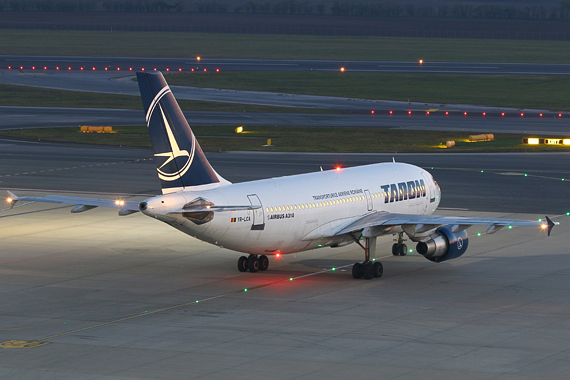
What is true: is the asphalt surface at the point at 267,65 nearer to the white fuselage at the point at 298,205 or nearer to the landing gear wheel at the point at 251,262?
the white fuselage at the point at 298,205

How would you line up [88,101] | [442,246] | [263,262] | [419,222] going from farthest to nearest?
[88,101] < [263,262] < [442,246] < [419,222]

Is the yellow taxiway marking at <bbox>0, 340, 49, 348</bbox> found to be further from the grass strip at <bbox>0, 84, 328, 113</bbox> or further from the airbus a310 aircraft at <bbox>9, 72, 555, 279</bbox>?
the grass strip at <bbox>0, 84, 328, 113</bbox>

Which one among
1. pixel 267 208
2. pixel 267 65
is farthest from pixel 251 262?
pixel 267 65

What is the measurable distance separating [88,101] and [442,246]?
92.4 m

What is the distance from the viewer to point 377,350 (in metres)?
28.1

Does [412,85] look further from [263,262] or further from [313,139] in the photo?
[263,262]

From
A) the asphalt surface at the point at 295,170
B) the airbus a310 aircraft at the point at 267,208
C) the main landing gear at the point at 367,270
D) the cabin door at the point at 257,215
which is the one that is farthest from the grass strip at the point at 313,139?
the cabin door at the point at 257,215

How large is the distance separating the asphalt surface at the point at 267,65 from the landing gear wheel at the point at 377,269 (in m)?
124

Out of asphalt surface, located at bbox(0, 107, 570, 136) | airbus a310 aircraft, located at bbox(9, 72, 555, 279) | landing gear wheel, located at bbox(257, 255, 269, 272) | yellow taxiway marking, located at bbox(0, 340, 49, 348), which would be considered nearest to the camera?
yellow taxiway marking, located at bbox(0, 340, 49, 348)

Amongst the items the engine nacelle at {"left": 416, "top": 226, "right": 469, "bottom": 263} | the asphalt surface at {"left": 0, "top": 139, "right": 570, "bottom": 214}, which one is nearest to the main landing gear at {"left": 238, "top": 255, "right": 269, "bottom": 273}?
the engine nacelle at {"left": 416, "top": 226, "right": 469, "bottom": 263}

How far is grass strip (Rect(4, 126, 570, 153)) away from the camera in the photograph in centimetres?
8469

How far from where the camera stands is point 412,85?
5576 inches

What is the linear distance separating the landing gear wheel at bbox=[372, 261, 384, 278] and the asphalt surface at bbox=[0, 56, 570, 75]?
4881 inches

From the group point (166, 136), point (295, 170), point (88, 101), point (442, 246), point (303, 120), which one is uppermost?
point (88, 101)
